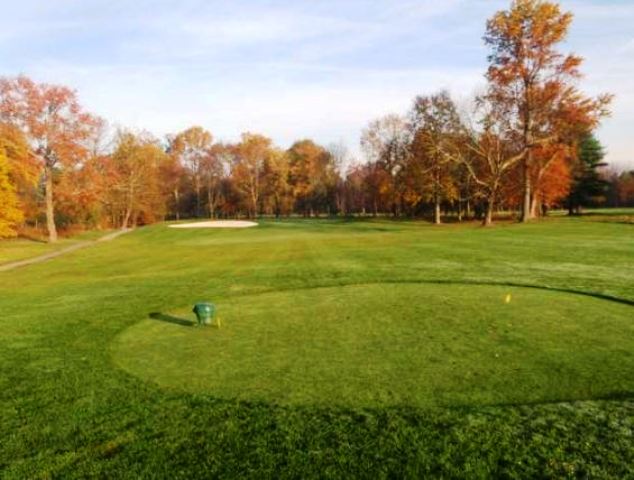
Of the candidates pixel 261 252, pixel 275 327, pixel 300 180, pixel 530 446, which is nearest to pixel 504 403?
pixel 530 446

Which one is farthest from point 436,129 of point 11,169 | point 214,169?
point 214,169

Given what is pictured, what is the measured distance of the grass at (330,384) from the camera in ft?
15.5

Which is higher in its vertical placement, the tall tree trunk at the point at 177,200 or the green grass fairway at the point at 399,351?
the tall tree trunk at the point at 177,200

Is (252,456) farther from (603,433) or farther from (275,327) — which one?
(275,327)

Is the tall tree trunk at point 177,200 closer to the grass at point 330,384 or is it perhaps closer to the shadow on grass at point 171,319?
the grass at point 330,384

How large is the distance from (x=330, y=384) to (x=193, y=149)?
96654 mm

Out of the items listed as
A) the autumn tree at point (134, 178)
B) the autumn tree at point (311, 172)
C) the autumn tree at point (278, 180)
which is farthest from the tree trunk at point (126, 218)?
the autumn tree at point (311, 172)

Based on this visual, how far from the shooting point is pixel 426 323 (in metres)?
9.14

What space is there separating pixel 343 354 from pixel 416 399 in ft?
6.18

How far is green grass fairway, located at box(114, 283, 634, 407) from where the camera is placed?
604 cm

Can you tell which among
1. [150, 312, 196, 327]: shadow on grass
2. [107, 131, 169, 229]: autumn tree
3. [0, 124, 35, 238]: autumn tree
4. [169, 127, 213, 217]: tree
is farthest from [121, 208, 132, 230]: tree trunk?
[150, 312, 196, 327]: shadow on grass

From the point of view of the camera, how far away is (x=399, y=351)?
750 cm

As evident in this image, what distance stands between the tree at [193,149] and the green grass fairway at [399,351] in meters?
90.4

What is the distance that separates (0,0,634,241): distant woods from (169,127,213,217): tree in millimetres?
262
